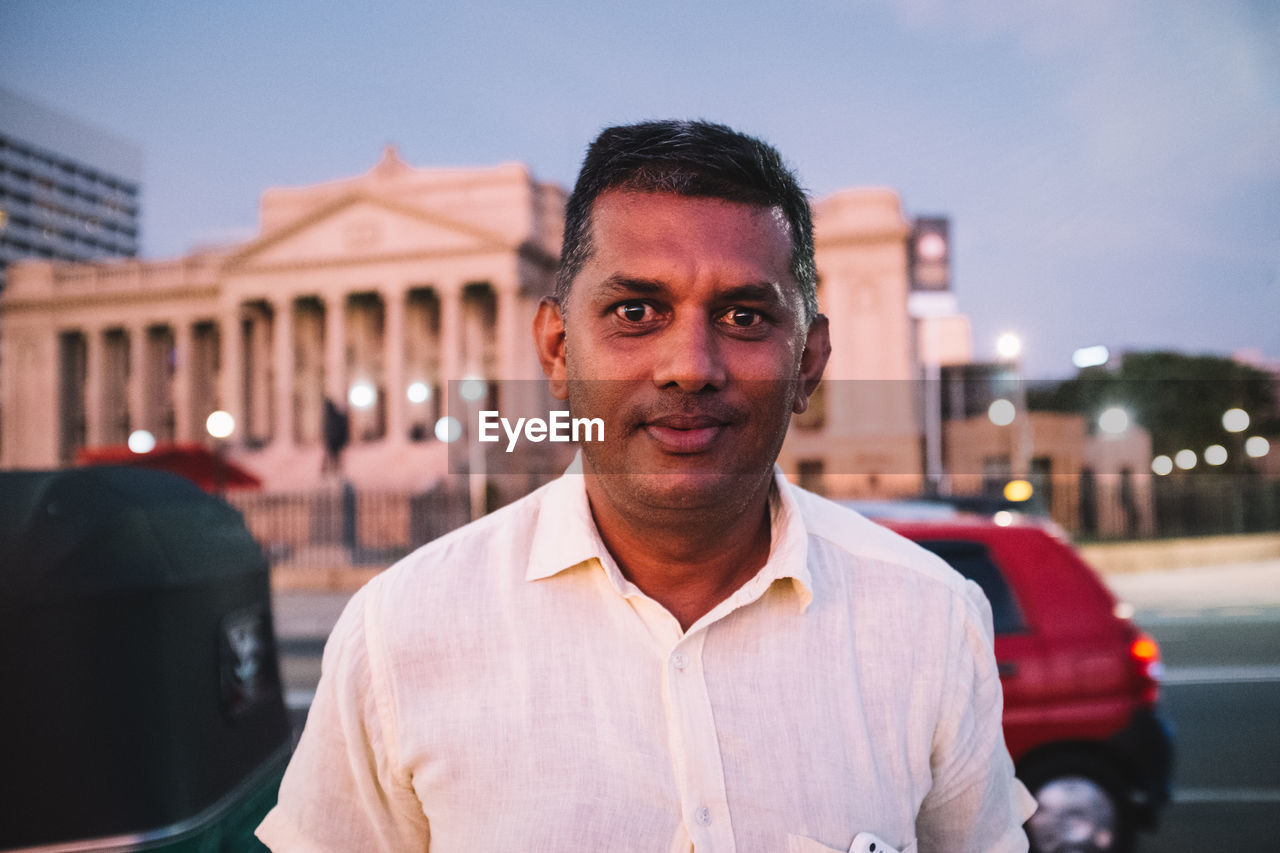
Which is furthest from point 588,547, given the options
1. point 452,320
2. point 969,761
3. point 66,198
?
point 452,320

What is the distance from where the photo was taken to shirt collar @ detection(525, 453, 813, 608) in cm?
A: 160

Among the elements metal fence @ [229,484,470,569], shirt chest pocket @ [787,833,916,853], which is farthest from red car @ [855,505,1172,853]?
metal fence @ [229,484,470,569]

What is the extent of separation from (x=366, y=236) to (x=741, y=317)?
41.3 meters

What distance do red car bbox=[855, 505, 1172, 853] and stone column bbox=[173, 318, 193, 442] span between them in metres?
48.3

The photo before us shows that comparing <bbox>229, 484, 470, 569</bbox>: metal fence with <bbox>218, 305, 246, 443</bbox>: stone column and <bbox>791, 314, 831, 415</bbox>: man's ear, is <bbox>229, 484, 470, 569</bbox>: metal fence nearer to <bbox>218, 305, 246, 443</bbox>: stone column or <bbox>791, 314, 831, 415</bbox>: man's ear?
<bbox>218, 305, 246, 443</bbox>: stone column

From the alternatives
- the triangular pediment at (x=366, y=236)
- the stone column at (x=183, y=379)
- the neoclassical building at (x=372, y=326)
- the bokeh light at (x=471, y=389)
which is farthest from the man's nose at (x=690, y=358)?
the stone column at (x=183, y=379)

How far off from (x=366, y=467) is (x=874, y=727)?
124 ft

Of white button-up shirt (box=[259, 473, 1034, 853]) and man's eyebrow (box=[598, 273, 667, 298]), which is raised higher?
man's eyebrow (box=[598, 273, 667, 298])

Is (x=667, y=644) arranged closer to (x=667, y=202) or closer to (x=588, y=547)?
(x=588, y=547)

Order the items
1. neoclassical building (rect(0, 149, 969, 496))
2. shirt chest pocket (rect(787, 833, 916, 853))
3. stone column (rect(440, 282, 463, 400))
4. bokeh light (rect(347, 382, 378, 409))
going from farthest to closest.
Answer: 1. stone column (rect(440, 282, 463, 400))
2. neoclassical building (rect(0, 149, 969, 496))
3. bokeh light (rect(347, 382, 378, 409))
4. shirt chest pocket (rect(787, 833, 916, 853))

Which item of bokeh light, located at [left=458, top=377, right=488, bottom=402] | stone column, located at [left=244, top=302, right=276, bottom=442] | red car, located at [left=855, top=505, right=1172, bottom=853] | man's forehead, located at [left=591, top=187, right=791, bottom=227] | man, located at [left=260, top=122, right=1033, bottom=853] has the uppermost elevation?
stone column, located at [left=244, top=302, right=276, bottom=442]

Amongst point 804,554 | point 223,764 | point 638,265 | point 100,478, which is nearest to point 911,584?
point 804,554

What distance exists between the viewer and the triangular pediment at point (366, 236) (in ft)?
128

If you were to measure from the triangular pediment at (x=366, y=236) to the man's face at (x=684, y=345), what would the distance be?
38.0m
